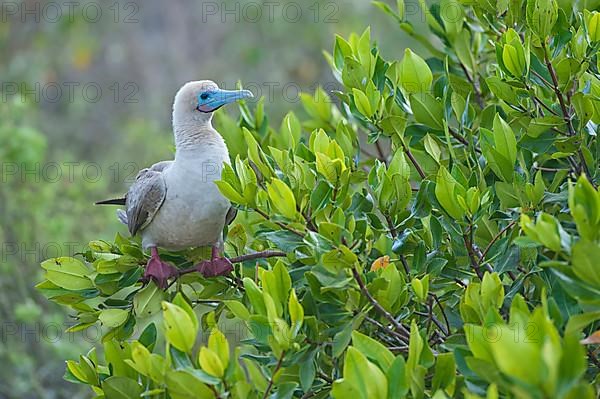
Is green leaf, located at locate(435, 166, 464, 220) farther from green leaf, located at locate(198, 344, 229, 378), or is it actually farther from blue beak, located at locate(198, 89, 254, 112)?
blue beak, located at locate(198, 89, 254, 112)

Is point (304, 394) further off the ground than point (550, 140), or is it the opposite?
point (550, 140)

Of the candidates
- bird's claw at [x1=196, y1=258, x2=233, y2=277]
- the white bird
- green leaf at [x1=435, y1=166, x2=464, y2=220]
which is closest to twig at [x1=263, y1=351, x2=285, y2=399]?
green leaf at [x1=435, y1=166, x2=464, y2=220]

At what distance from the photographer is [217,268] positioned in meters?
2.71

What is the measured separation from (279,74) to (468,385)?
8249 millimetres

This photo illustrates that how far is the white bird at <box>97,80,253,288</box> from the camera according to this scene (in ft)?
9.71

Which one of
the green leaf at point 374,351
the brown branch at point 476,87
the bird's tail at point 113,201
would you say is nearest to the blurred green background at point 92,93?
the bird's tail at point 113,201

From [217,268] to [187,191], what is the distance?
418mm

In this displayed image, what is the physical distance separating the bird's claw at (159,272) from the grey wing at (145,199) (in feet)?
0.99

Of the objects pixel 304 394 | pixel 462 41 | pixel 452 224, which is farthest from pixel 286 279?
pixel 462 41

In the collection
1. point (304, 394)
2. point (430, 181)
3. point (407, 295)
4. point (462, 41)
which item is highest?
point (462, 41)

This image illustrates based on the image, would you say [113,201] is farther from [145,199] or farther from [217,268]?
[217,268]

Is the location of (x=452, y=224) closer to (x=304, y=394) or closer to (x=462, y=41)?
(x=304, y=394)

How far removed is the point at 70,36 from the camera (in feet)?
29.9

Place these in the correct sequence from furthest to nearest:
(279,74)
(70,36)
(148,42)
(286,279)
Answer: (148,42), (279,74), (70,36), (286,279)
